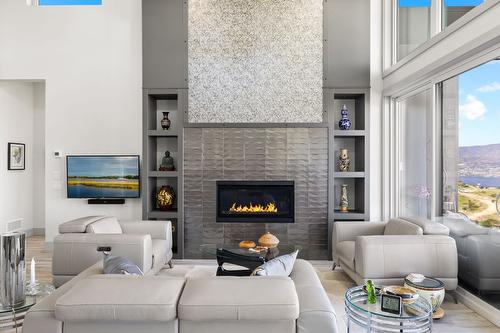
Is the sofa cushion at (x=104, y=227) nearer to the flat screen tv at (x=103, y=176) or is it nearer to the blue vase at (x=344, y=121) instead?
the flat screen tv at (x=103, y=176)

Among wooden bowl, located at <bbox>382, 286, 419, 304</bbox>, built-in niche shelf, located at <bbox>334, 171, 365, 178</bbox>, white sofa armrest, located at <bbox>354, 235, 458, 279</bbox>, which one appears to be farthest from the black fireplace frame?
wooden bowl, located at <bbox>382, 286, 419, 304</bbox>

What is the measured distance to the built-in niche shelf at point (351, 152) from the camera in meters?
5.09

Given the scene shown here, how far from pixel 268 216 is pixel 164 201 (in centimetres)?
153

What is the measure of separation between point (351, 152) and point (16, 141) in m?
5.75

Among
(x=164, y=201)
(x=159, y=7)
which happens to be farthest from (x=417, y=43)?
(x=164, y=201)

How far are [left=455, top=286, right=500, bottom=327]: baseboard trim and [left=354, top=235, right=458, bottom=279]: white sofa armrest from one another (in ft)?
0.82

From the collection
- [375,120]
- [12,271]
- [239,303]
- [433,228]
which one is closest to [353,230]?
[433,228]

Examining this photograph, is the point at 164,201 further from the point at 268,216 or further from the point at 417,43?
the point at 417,43

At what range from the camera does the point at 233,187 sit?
204 inches

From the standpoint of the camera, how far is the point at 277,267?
7.50 feet

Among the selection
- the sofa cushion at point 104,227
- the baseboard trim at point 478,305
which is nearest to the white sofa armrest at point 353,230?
the baseboard trim at point 478,305

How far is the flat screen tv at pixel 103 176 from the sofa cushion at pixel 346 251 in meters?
2.97

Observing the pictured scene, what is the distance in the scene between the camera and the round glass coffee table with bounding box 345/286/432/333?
2088 mm

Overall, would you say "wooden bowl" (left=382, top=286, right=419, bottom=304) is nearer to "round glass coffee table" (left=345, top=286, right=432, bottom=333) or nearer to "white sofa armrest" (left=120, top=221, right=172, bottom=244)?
"round glass coffee table" (left=345, top=286, right=432, bottom=333)
